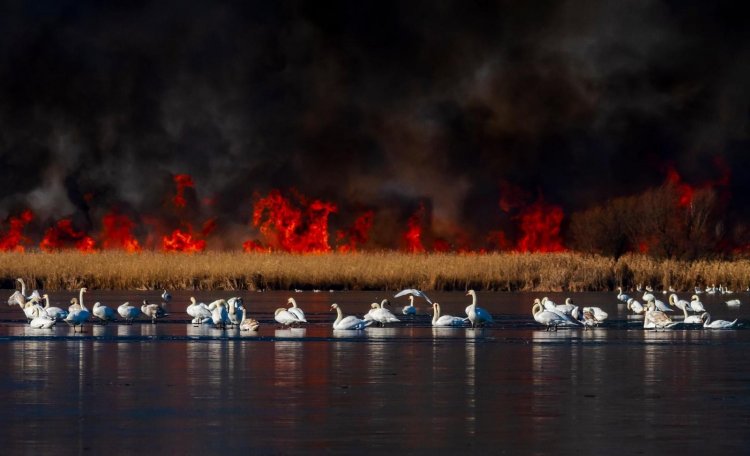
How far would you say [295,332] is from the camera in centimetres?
2872

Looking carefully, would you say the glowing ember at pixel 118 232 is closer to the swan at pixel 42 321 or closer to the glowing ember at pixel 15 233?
the glowing ember at pixel 15 233

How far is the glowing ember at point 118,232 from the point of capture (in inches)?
2927

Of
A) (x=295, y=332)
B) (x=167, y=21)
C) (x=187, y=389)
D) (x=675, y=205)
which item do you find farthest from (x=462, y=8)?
(x=187, y=389)

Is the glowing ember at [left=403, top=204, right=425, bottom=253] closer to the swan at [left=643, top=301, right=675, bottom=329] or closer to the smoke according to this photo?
the smoke

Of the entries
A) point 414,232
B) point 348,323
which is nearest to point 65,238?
point 414,232

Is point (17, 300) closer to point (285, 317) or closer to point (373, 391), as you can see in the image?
point (285, 317)

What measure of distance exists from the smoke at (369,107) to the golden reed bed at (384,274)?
22275 mm

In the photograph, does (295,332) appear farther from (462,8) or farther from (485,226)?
(462,8)

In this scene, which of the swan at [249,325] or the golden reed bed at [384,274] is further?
the golden reed bed at [384,274]

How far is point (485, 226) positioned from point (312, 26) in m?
15.2

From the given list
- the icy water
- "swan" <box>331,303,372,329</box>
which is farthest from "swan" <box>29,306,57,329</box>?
"swan" <box>331,303,372,329</box>

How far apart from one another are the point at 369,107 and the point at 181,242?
38.8 ft

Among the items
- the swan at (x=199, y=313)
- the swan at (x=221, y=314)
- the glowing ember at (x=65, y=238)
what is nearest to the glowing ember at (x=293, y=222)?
the glowing ember at (x=65, y=238)

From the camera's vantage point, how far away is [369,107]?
261 feet
